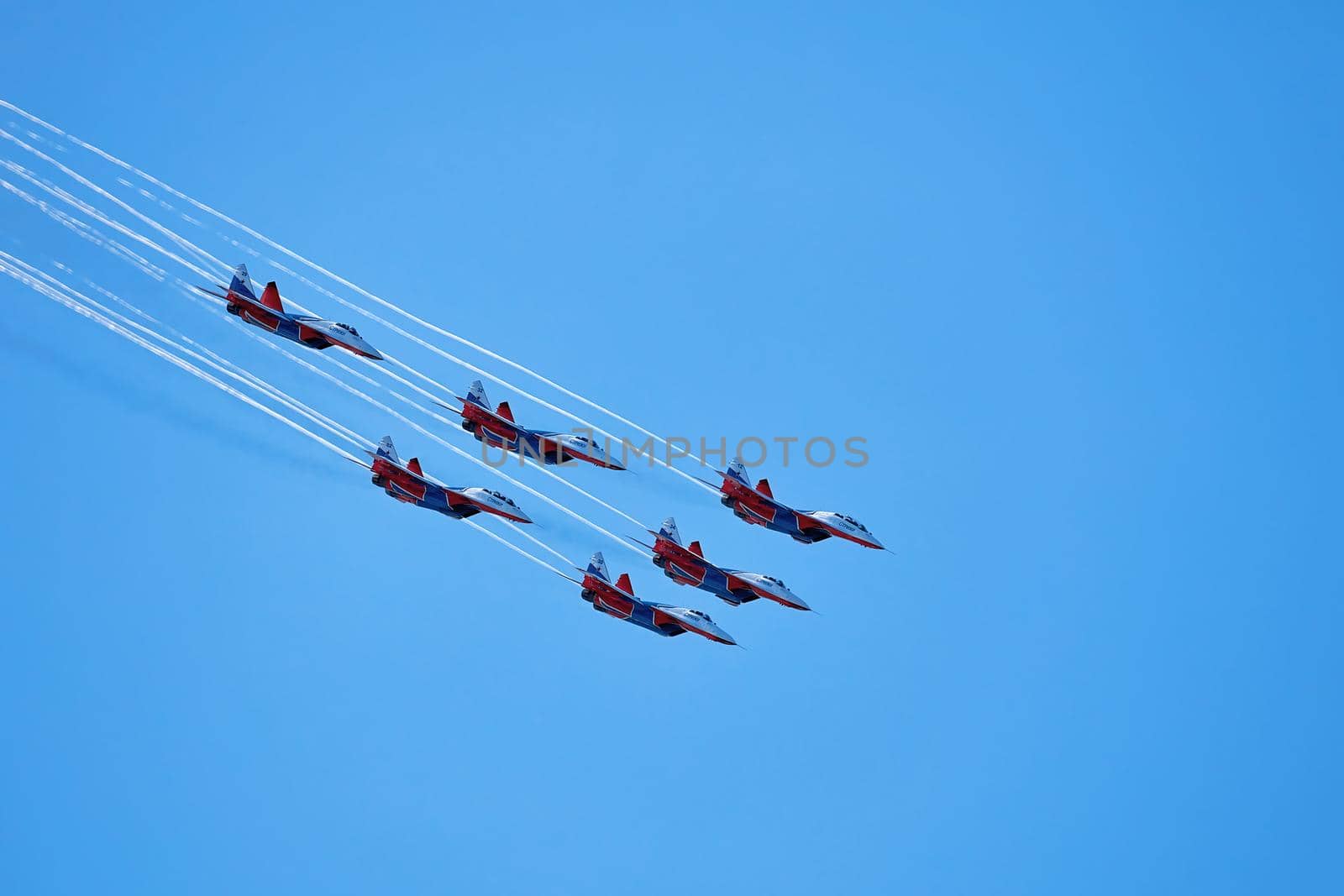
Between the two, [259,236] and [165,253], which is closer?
[165,253]

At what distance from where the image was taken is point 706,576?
65812mm

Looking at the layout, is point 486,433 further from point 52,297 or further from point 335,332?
point 52,297

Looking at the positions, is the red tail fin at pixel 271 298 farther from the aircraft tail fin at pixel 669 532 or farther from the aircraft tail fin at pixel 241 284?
the aircraft tail fin at pixel 669 532

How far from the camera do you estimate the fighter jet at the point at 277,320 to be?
6312cm

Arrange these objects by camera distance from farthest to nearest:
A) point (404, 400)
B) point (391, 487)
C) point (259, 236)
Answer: point (259, 236)
point (404, 400)
point (391, 487)

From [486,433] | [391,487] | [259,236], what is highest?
[259,236]

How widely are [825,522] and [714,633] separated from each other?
6.52 m

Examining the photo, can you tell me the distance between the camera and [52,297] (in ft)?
210

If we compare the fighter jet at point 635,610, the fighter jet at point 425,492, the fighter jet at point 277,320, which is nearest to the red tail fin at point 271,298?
the fighter jet at point 277,320

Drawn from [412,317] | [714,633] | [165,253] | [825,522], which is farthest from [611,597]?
[165,253]

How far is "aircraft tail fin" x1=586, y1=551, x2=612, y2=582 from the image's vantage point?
215 ft

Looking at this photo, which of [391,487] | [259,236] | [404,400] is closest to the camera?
[391,487]

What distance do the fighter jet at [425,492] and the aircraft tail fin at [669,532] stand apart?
5.72m

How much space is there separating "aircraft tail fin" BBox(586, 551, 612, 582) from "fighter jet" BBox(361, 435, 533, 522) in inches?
148
